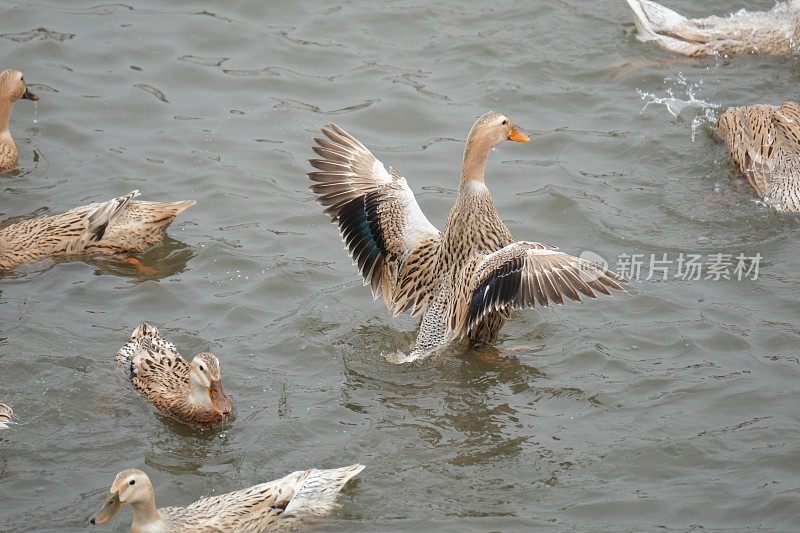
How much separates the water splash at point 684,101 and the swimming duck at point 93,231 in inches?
186

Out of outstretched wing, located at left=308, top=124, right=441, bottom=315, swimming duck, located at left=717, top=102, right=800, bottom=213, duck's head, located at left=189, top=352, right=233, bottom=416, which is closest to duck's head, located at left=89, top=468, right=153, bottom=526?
duck's head, located at left=189, top=352, right=233, bottom=416

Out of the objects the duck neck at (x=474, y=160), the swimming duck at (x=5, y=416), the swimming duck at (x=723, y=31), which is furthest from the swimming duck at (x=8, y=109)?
the swimming duck at (x=723, y=31)

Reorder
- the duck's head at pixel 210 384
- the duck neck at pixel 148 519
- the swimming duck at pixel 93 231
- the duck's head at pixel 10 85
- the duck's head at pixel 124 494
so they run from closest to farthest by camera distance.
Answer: the duck's head at pixel 124 494 → the duck neck at pixel 148 519 → the duck's head at pixel 210 384 → the swimming duck at pixel 93 231 → the duck's head at pixel 10 85

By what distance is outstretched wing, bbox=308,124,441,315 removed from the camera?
27.4 ft

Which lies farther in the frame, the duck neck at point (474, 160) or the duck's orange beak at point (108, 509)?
the duck neck at point (474, 160)

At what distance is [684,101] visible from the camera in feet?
36.4

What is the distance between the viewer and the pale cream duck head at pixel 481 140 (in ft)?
26.2

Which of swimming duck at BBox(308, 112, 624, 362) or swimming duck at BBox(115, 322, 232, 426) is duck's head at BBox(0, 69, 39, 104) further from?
swimming duck at BBox(115, 322, 232, 426)

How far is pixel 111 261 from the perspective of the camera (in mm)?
9258

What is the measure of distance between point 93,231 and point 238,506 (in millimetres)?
3647

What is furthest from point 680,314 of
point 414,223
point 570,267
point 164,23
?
point 164,23

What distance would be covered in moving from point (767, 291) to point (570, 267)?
2088 mm

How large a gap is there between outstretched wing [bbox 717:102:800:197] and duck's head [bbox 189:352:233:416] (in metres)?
5.05

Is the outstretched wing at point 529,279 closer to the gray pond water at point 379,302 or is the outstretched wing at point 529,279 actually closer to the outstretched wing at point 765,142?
the gray pond water at point 379,302
